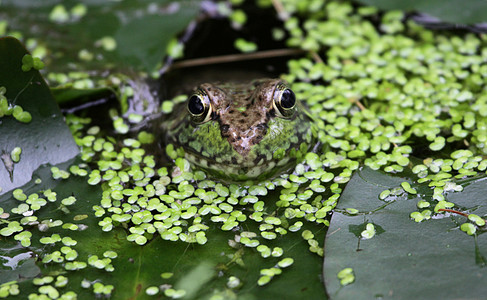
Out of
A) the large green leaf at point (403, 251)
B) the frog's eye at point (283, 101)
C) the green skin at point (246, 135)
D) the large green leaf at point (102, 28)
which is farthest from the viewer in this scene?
the large green leaf at point (102, 28)

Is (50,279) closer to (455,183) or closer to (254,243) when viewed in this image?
(254,243)

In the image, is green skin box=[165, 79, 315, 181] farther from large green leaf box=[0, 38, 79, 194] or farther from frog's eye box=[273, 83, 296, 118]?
large green leaf box=[0, 38, 79, 194]

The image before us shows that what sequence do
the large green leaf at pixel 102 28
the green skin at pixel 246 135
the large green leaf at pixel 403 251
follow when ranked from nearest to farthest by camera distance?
the large green leaf at pixel 403 251, the green skin at pixel 246 135, the large green leaf at pixel 102 28

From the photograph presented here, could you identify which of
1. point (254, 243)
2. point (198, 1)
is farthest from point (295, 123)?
point (198, 1)

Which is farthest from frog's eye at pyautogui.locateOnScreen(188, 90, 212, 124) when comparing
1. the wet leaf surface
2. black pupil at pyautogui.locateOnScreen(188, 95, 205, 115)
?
the wet leaf surface

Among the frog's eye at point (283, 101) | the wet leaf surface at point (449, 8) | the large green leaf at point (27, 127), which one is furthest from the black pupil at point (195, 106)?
the wet leaf surface at point (449, 8)

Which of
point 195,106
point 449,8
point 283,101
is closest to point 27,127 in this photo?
point 195,106

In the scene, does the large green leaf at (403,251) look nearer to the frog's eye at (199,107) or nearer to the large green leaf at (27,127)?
the frog's eye at (199,107)
